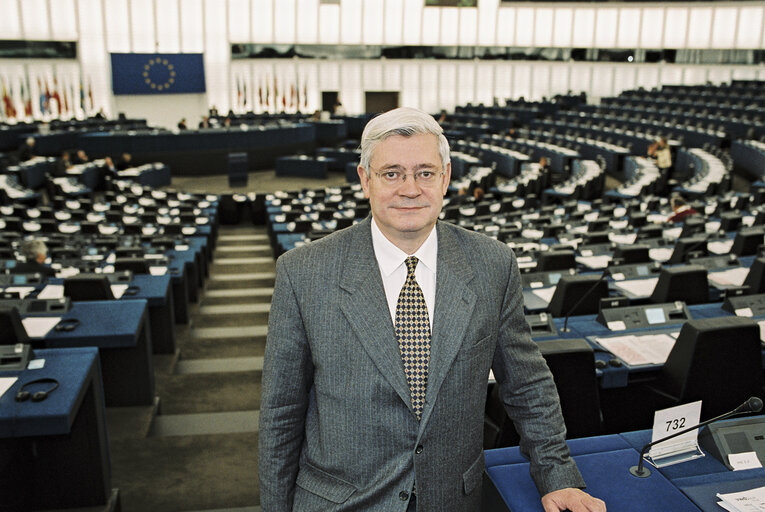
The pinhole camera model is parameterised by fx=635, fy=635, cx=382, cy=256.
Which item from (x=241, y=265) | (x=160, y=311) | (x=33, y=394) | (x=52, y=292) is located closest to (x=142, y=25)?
(x=241, y=265)

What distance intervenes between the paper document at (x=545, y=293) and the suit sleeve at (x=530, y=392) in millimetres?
3306

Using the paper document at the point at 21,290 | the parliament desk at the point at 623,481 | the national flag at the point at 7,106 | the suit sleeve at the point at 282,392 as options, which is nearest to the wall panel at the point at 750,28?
the national flag at the point at 7,106

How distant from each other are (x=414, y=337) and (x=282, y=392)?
0.38 metres

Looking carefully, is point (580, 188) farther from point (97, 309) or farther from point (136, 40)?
point (136, 40)

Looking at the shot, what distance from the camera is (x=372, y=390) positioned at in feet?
5.31

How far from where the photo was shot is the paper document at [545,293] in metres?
5.09

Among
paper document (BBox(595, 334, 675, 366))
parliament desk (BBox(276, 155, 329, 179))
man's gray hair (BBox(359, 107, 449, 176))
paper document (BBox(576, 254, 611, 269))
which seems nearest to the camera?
man's gray hair (BBox(359, 107, 449, 176))

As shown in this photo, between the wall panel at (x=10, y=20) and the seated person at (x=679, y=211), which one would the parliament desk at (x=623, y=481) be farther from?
the wall panel at (x=10, y=20)

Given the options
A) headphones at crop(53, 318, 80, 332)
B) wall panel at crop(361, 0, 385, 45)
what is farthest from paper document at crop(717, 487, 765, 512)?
wall panel at crop(361, 0, 385, 45)

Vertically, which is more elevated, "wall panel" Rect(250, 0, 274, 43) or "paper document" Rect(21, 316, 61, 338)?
"wall panel" Rect(250, 0, 274, 43)

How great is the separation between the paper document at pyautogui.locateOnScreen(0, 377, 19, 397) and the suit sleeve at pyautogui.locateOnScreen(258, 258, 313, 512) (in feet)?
6.43

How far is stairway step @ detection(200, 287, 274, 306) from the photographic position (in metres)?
8.72

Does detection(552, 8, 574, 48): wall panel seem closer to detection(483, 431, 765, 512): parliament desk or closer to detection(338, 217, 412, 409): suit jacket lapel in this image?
detection(483, 431, 765, 512): parliament desk

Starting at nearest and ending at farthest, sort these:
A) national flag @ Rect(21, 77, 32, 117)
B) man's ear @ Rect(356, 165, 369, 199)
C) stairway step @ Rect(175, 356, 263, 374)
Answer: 1. man's ear @ Rect(356, 165, 369, 199)
2. stairway step @ Rect(175, 356, 263, 374)
3. national flag @ Rect(21, 77, 32, 117)
